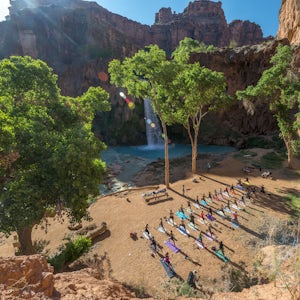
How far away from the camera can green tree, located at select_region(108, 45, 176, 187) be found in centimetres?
1980

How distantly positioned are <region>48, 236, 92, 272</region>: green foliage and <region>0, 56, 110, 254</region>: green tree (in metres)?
1.47

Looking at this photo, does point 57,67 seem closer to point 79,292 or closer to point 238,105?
point 238,105

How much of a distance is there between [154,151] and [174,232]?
3343cm

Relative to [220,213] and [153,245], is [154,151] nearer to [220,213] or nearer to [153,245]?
[220,213]

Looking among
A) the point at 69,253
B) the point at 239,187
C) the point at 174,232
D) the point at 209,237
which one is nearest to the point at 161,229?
the point at 174,232

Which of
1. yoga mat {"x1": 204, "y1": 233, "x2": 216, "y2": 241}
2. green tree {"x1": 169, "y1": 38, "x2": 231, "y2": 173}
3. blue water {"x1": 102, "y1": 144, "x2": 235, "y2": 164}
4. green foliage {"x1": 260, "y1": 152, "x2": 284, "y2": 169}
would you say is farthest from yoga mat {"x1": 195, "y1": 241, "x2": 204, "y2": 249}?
blue water {"x1": 102, "y1": 144, "x2": 235, "y2": 164}

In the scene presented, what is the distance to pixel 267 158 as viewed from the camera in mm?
33688

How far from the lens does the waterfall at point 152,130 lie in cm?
5538

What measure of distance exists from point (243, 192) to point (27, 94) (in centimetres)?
2038

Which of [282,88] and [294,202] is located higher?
[282,88]

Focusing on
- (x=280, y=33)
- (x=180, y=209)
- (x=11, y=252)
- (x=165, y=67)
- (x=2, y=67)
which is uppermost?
(x=280, y=33)

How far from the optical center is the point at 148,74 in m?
20.2

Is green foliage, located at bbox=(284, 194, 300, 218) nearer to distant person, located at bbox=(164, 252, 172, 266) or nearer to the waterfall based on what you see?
distant person, located at bbox=(164, 252, 172, 266)

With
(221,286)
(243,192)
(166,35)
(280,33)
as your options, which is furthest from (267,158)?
(166,35)
